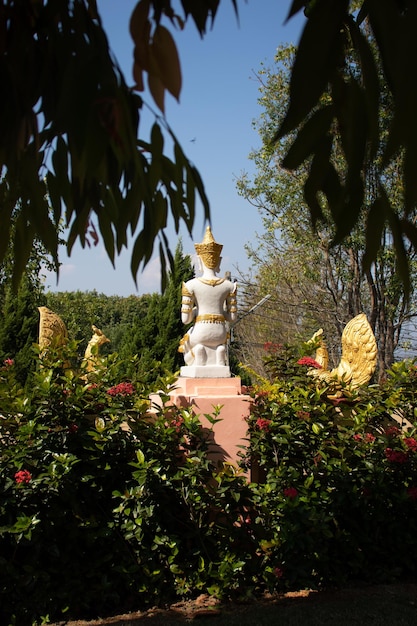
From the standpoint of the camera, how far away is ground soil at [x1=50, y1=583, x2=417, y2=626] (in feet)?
13.1

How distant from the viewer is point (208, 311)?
560 centimetres

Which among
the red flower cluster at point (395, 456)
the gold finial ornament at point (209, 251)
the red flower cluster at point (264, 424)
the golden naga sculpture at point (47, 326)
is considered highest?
the gold finial ornament at point (209, 251)

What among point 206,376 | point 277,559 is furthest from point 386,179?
point 277,559

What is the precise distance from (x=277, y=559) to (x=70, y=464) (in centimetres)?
162

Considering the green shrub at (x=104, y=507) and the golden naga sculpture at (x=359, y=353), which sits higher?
the golden naga sculpture at (x=359, y=353)

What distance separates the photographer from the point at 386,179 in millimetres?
11727

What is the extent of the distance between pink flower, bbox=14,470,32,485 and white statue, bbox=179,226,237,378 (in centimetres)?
185

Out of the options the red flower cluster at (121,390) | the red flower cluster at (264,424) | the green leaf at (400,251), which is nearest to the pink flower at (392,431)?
the red flower cluster at (264,424)

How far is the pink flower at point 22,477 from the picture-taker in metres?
3.93

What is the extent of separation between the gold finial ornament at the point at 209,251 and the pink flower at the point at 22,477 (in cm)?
258

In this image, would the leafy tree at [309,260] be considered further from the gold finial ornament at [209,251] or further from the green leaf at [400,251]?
the green leaf at [400,251]

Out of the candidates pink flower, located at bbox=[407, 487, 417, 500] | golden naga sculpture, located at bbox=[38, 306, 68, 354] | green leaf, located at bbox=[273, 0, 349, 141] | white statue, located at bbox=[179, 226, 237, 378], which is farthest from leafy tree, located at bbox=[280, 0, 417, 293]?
golden naga sculpture, located at bbox=[38, 306, 68, 354]

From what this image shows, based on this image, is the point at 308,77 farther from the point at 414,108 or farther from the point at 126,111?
the point at 126,111

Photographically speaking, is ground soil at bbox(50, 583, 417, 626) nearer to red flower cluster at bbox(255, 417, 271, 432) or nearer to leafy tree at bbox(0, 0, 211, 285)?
red flower cluster at bbox(255, 417, 271, 432)
